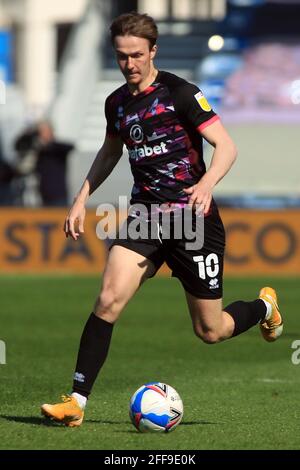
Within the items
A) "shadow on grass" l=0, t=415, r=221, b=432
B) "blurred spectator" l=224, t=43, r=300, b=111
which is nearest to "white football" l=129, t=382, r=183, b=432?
"shadow on grass" l=0, t=415, r=221, b=432

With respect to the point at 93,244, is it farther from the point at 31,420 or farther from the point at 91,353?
the point at 91,353

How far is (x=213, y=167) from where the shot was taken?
7.24m

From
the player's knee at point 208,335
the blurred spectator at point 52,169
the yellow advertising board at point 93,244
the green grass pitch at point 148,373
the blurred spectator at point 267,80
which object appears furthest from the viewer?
the blurred spectator at point 267,80

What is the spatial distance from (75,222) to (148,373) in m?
2.66

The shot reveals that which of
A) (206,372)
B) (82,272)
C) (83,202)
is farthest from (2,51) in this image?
(83,202)

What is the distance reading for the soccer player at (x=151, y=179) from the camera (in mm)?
7293

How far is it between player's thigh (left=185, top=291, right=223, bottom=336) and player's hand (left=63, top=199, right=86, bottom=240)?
0.72 metres

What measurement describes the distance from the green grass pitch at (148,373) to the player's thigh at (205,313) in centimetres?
51

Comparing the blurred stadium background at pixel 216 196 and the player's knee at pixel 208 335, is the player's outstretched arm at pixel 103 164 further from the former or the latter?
the blurred stadium background at pixel 216 196

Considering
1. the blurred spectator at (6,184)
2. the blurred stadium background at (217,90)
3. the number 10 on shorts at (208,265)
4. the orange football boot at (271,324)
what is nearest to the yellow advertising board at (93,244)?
the blurred stadium background at (217,90)

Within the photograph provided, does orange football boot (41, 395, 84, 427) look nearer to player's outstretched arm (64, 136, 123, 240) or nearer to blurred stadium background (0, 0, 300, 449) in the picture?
blurred stadium background (0, 0, 300, 449)

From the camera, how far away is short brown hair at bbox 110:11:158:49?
7246mm

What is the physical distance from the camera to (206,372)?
10.1 m

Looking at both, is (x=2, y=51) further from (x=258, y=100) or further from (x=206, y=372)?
(x=206, y=372)
